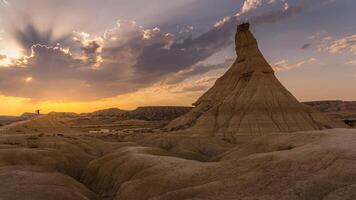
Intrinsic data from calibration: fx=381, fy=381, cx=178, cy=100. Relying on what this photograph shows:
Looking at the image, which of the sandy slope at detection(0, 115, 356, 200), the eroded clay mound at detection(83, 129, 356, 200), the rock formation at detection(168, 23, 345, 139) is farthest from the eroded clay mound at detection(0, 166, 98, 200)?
the rock formation at detection(168, 23, 345, 139)

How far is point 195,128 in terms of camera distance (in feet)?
336

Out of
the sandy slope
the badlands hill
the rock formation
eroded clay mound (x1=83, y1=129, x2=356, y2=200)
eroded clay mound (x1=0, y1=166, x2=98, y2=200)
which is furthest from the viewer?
the rock formation

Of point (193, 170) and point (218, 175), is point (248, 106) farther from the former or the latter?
point (218, 175)

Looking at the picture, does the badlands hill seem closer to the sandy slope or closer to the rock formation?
the sandy slope

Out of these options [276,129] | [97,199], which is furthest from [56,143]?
[276,129]

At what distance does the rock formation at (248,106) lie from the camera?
96.2 metres

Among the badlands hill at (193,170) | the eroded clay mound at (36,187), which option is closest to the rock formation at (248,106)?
the badlands hill at (193,170)

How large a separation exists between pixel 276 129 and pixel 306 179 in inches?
2733

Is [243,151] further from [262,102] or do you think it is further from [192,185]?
[262,102]

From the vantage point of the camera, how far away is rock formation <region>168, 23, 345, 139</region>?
9619 cm

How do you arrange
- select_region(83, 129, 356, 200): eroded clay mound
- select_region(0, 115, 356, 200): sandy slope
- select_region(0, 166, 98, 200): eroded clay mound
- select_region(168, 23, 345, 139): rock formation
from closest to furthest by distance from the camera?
select_region(83, 129, 356, 200): eroded clay mound, select_region(0, 115, 356, 200): sandy slope, select_region(0, 166, 98, 200): eroded clay mound, select_region(168, 23, 345, 139): rock formation

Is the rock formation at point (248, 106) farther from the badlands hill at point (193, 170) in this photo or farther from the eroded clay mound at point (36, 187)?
the eroded clay mound at point (36, 187)

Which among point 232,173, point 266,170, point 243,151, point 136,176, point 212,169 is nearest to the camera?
point 266,170

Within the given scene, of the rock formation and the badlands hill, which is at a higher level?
the rock formation
